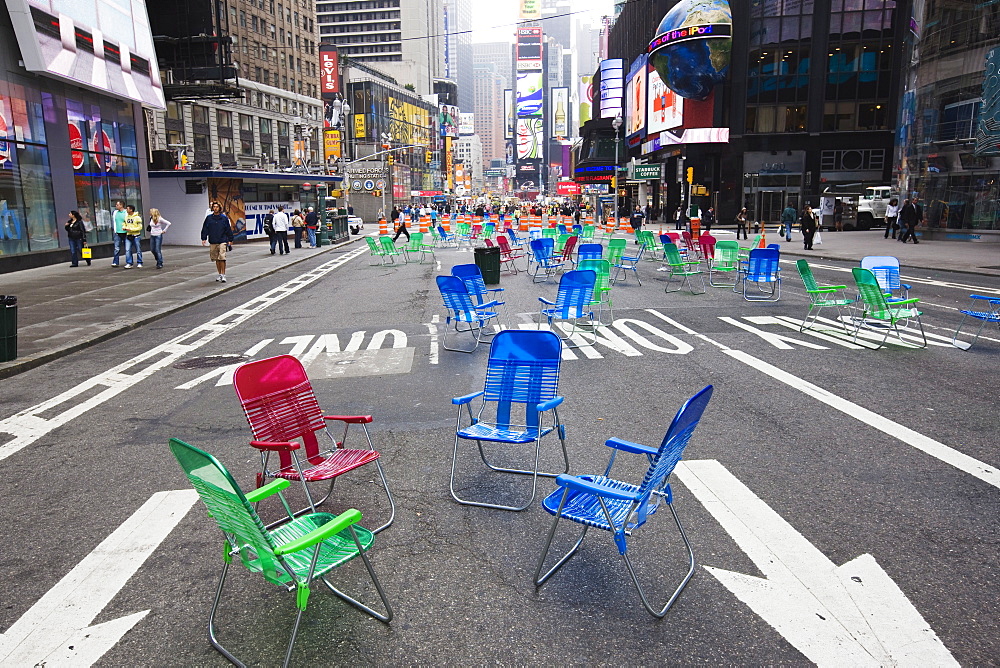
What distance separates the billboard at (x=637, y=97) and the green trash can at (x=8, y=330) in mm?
67083

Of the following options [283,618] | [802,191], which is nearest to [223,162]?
[802,191]

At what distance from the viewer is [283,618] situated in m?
3.93

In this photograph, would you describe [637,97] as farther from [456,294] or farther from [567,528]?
[567,528]

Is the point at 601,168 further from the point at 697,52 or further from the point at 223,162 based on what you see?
the point at 223,162

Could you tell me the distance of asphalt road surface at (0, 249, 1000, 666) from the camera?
3.69 m

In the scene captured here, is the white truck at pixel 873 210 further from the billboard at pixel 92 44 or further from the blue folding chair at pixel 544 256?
the billboard at pixel 92 44

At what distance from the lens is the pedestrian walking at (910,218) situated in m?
31.0

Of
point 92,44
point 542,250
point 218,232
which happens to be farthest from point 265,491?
point 92,44

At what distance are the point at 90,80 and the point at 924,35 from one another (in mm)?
35381

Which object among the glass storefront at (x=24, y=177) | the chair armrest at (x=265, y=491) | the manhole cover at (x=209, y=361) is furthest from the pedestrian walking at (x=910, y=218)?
the glass storefront at (x=24, y=177)

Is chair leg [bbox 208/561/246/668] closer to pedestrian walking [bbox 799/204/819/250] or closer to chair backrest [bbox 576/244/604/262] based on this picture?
chair backrest [bbox 576/244/604/262]

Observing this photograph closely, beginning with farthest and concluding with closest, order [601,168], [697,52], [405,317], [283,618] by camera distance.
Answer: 1. [601,168]
2. [697,52]
3. [405,317]
4. [283,618]

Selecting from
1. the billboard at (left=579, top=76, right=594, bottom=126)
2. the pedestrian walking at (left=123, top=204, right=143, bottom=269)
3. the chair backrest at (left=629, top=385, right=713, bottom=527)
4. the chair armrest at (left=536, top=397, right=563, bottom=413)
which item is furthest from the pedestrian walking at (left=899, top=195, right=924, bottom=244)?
the billboard at (left=579, top=76, right=594, bottom=126)

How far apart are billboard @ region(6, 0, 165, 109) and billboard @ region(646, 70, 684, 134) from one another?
3978 centimetres
